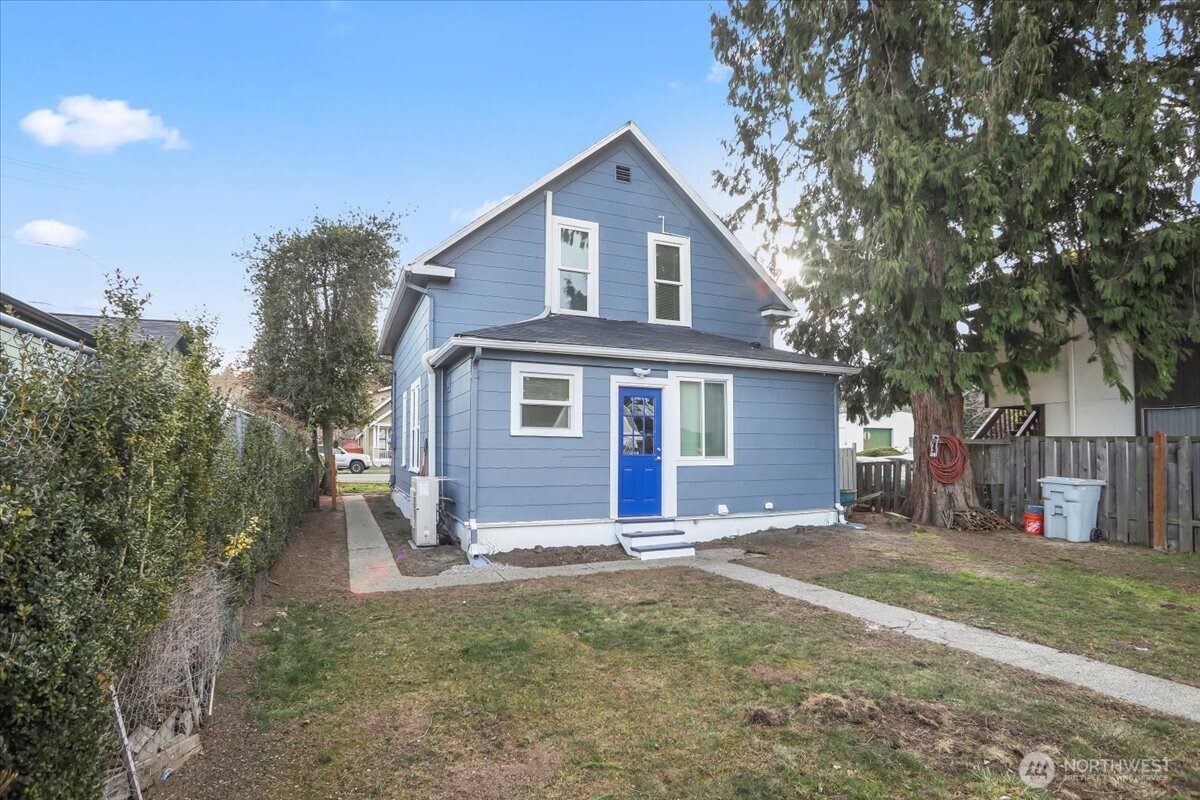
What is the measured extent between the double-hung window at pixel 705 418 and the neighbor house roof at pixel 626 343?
392 mm

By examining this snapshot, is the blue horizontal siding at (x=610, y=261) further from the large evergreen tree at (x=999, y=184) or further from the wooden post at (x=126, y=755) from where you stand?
the wooden post at (x=126, y=755)

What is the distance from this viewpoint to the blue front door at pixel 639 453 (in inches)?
386

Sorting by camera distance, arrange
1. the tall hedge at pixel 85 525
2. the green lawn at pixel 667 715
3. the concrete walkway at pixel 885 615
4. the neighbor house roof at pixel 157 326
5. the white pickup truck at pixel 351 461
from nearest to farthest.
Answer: the tall hedge at pixel 85 525 → the green lawn at pixel 667 715 → the concrete walkway at pixel 885 615 → the neighbor house roof at pixel 157 326 → the white pickup truck at pixel 351 461

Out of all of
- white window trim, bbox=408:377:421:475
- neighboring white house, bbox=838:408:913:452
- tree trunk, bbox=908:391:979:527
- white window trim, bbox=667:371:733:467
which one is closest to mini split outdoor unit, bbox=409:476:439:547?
white window trim, bbox=408:377:421:475

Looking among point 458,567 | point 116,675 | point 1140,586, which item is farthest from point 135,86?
point 1140,586

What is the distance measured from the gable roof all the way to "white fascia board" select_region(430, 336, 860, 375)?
1.68 meters

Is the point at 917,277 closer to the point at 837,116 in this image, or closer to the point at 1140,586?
the point at 837,116

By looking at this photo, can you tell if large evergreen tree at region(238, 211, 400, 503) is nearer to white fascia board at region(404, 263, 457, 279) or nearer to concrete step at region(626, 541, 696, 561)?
white fascia board at region(404, 263, 457, 279)

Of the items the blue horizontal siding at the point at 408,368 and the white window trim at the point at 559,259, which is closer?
the white window trim at the point at 559,259

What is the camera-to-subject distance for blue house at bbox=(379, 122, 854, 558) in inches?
359

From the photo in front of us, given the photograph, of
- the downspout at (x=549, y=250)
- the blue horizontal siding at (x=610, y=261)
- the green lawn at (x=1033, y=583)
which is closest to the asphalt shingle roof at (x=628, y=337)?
the downspout at (x=549, y=250)

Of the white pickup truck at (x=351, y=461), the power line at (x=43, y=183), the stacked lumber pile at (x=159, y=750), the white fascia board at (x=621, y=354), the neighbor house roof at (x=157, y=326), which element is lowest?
the white pickup truck at (x=351, y=461)

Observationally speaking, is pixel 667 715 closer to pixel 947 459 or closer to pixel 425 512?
pixel 425 512

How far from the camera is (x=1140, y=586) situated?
23.3 feet
